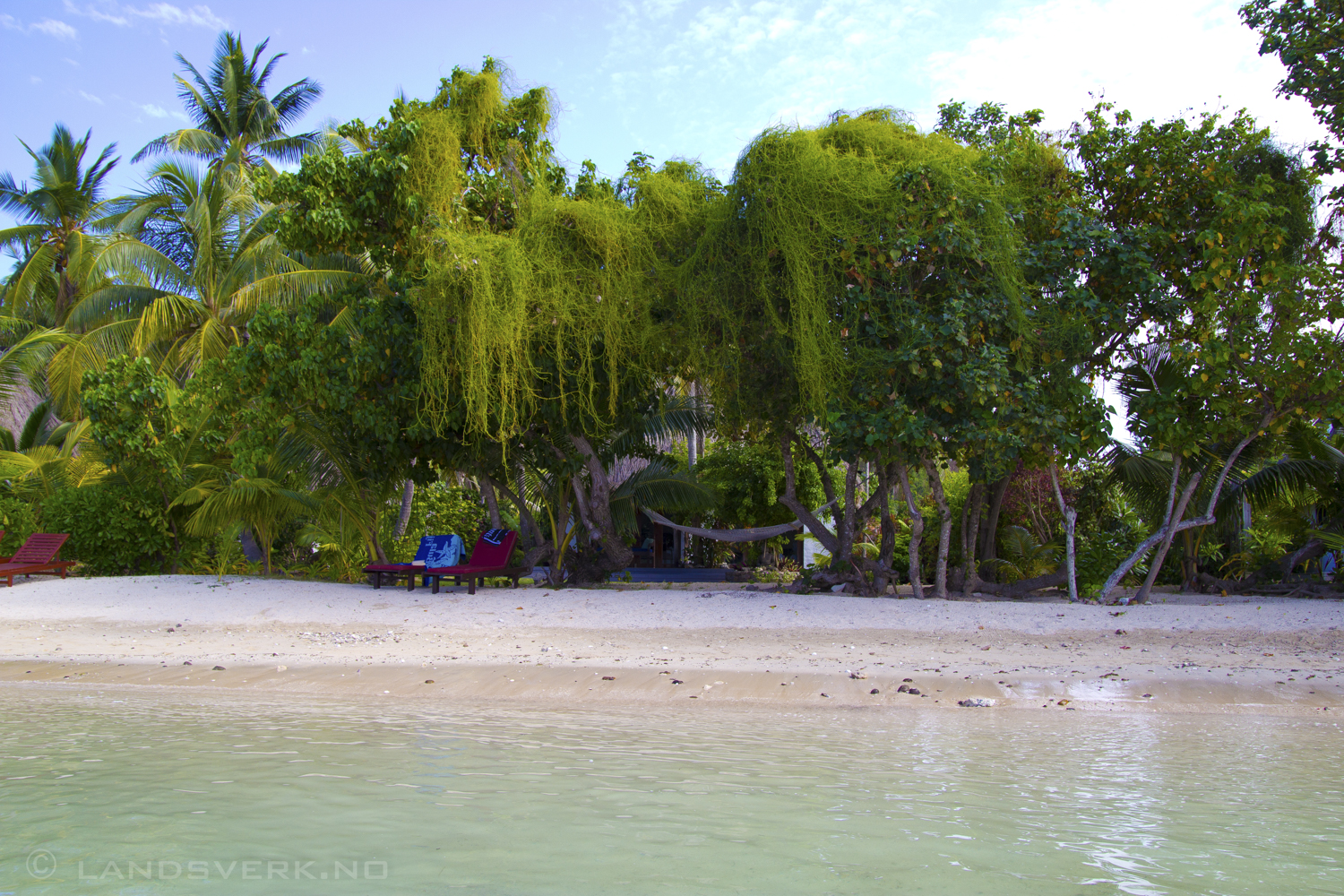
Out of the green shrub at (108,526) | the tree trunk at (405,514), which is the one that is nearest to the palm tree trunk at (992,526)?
the tree trunk at (405,514)

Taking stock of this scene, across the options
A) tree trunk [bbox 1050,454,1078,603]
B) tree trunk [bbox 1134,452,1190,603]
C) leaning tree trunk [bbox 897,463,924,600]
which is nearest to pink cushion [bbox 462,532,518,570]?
leaning tree trunk [bbox 897,463,924,600]

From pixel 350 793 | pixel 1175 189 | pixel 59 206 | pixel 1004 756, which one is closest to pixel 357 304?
pixel 350 793

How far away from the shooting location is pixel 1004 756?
4.57 meters

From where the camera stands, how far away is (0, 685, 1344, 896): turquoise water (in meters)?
2.92

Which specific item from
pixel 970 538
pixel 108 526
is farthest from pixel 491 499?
pixel 970 538

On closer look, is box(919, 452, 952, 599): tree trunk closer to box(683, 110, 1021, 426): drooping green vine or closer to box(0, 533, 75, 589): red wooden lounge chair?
box(683, 110, 1021, 426): drooping green vine

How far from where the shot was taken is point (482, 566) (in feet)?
36.7

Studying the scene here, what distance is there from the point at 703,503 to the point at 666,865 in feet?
33.8

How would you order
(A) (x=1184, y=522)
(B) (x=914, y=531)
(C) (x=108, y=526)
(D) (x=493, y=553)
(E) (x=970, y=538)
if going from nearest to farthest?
(A) (x=1184, y=522) → (B) (x=914, y=531) → (E) (x=970, y=538) → (D) (x=493, y=553) → (C) (x=108, y=526)

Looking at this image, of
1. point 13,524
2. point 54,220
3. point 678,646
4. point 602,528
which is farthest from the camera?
point 54,220

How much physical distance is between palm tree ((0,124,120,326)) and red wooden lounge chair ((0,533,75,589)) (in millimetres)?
11209

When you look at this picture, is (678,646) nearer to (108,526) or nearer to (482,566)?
(482,566)

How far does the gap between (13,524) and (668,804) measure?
1510 centimetres

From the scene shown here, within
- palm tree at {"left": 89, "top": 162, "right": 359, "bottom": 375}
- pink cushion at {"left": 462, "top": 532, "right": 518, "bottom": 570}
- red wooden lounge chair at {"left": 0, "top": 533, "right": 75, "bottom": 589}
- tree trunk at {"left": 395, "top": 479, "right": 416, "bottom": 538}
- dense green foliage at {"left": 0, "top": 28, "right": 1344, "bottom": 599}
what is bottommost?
red wooden lounge chair at {"left": 0, "top": 533, "right": 75, "bottom": 589}
